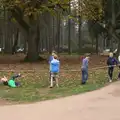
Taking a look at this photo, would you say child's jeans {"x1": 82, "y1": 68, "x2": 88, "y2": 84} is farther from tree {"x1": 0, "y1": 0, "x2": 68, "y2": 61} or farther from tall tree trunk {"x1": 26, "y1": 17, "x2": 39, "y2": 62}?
tall tree trunk {"x1": 26, "y1": 17, "x2": 39, "y2": 62}

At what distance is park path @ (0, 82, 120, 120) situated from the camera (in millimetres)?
10789

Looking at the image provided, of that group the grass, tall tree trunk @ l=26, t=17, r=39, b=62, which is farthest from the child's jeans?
tall tree trunk @ l=26, t=17, r=39, b=62

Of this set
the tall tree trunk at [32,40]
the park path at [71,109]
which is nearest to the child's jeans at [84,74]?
the park path at [71,109]

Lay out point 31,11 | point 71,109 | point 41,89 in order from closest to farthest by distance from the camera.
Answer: point 71,109, point 41,89, point 31,11

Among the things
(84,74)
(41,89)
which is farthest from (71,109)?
(84,74)

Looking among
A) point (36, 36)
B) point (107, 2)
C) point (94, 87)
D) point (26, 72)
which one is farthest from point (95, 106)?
point (107, 2)

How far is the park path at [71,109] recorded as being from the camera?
10789 mm

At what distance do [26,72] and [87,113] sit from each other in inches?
548

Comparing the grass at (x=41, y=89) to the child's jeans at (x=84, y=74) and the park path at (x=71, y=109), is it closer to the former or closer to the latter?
the child's jeans at (x=84, y=74)

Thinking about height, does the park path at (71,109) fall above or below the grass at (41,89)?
above

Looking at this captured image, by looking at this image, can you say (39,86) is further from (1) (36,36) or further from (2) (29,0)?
(1) (36,36)

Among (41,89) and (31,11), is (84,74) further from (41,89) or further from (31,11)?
(31,11)

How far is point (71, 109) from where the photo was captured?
1195cm

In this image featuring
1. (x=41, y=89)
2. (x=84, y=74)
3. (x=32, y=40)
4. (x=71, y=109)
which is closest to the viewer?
(x=71, y=109)
